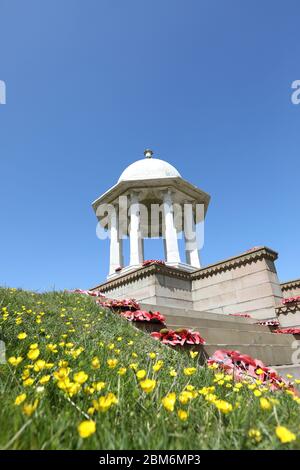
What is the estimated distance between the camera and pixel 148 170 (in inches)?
986

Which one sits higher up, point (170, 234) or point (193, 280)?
point (170, 234)

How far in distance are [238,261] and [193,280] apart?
277 centimetres

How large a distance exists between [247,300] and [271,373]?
863 centimetres

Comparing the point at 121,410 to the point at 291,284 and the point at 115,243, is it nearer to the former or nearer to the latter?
the point at 291,284

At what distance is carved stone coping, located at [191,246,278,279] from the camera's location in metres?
12.8

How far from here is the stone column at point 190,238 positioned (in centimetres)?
2442

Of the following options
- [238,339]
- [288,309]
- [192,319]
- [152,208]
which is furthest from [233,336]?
[152,208]

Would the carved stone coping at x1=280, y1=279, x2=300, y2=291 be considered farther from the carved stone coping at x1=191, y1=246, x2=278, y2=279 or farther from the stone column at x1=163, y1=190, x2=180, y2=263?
the stone column at x1=163, y1=190, x2=180, y2=263

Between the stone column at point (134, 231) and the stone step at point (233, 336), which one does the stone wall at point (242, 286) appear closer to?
the stone step at point (233, 336)

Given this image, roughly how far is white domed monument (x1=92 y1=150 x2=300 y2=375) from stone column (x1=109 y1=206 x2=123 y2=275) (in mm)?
80

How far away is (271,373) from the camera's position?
15.4ft

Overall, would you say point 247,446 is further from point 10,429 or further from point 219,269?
point 219,269

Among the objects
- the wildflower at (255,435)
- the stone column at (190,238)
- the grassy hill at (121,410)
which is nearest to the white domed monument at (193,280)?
the stone column at (190,238)
